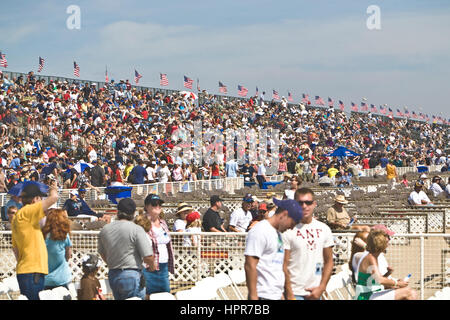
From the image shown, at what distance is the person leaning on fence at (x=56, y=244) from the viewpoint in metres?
9.07

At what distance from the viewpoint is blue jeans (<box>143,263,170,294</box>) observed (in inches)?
386

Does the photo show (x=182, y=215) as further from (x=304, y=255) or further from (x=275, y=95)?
(x=275, y=95)

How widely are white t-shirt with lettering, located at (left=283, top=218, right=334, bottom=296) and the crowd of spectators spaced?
15026mm

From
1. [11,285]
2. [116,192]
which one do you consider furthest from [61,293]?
[116,192]

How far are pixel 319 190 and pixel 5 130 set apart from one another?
11887 millimetres

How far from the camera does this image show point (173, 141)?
3997 centimetres

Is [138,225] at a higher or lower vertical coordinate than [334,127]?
lower

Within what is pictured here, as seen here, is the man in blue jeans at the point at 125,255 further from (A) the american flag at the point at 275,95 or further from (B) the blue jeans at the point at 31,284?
(A) the american flag at the point at 275,95

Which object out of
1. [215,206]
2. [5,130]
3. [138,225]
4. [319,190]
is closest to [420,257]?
[215,206]

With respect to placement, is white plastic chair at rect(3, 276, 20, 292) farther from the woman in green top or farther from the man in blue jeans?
the woman in green top

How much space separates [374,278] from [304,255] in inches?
33.8

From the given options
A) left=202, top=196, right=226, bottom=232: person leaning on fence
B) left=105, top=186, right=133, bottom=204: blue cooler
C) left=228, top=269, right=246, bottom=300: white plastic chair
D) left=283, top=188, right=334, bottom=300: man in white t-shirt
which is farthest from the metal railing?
left=105, top=186, right=133, bottom=204: blue cooler

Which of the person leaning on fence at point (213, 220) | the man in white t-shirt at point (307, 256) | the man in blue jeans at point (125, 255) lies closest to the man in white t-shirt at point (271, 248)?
the man in white t-shirt at point (307, 256)
